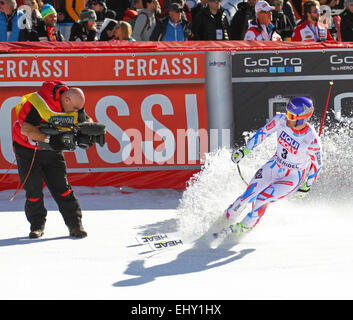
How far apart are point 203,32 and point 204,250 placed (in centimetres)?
448

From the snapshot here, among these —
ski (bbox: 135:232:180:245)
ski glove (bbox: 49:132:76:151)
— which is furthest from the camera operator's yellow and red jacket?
ski (bbox: 135:232:180:245)

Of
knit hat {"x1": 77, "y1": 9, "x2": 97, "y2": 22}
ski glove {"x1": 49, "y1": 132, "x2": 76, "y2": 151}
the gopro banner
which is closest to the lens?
ski glove {"x1": 49, "y1": 132, "x2": 76, "y2": 151}

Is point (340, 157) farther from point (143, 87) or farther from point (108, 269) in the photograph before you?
point (108, 269)

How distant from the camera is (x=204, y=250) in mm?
6207

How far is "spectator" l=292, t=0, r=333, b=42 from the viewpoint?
9.38 meters

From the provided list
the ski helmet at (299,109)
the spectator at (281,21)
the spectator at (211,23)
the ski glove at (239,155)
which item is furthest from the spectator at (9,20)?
the ski helmet at (299,109)

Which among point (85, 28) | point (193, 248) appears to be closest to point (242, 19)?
point (85, 28)

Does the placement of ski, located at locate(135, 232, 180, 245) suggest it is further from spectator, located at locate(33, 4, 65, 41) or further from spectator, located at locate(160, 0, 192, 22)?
spectator, located at locate(160, 0, 192, 22)

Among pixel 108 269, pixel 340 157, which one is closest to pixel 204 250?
pixel 108 269

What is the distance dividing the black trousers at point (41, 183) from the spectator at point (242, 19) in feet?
14.6

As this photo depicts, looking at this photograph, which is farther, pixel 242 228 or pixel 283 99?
pixel 283 99

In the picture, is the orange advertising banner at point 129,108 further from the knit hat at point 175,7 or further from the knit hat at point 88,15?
the knit hat at point 175,7

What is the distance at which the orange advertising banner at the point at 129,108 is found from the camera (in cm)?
848

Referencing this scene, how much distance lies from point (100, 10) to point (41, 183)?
4.38 metres
